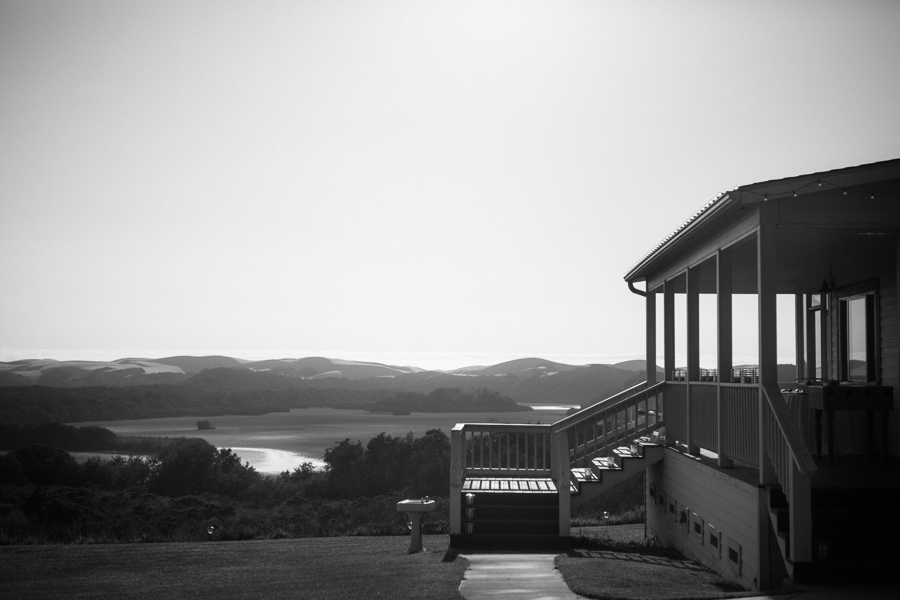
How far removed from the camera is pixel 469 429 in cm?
1191

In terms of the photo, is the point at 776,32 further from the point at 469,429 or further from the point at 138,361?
the point at 138,361

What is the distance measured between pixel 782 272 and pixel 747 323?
4683 millimetres

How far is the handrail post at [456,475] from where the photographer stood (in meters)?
10.6

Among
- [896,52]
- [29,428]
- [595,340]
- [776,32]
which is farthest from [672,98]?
[29,428]

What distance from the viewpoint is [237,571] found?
9.34 meters

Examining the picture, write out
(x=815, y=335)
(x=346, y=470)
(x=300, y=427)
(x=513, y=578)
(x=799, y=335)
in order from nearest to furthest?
1. (x=513, y=578)
2. (x=815, y=335)
3. (x=799, y=335)
4. (x=346, y=470)
5. (x=300, y=427)

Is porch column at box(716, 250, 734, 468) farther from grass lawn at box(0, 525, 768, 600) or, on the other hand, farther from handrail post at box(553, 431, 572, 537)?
handrail post at box(553, 431, 572, 537)

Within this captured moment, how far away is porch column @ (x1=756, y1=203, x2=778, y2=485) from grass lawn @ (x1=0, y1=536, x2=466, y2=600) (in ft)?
11.1

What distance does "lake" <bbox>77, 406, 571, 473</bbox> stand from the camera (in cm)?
4544

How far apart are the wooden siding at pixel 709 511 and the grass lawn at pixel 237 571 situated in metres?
3.06

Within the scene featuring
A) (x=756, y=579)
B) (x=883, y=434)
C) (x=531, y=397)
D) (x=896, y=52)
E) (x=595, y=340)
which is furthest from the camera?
(x=531, y=397)

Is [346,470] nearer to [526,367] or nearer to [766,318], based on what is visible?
[766,318]

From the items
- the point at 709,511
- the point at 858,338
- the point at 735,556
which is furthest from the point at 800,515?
the point at 858,338

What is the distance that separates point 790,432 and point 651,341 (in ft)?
25.7
